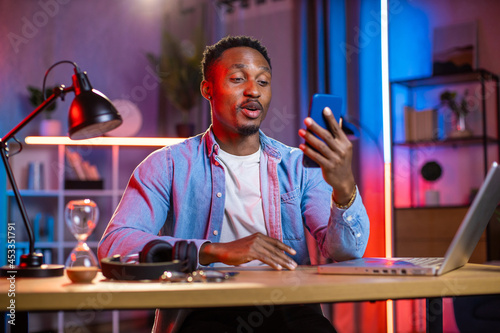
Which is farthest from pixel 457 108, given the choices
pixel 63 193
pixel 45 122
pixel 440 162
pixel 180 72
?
pixel 45 122

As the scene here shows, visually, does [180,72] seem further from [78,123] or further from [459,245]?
[459,245]

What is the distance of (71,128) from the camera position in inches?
54.2

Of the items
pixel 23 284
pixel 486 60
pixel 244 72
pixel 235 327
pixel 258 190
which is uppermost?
pixel 486 60

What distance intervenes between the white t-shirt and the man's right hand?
1.16 feet

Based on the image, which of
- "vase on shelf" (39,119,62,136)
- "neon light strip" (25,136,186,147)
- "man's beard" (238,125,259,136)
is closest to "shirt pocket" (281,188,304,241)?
"man's beard" (238,125,259,136)

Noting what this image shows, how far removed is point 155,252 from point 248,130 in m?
0.83

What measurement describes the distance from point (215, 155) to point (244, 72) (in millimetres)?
326

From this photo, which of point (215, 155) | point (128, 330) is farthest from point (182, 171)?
point (128, 330)

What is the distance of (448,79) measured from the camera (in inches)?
160

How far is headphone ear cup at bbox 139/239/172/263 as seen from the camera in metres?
1.19

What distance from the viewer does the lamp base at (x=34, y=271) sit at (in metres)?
1.29

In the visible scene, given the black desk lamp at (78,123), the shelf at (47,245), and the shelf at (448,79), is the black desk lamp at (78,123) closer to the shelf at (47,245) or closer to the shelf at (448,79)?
the shelf at (47,245)

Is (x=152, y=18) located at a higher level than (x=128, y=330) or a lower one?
higher

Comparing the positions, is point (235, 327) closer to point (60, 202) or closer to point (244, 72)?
point (244, 72)
